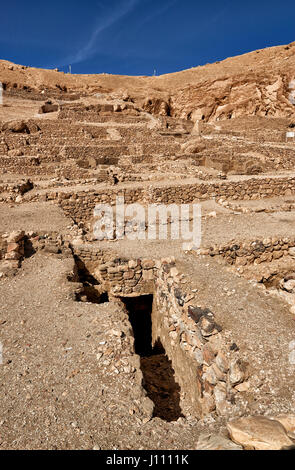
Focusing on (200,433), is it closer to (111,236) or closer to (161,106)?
(111,236)

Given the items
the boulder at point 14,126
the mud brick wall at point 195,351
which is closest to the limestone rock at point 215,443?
the mud brick wall at point 195,351

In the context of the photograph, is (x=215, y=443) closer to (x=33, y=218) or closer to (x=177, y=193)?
(x=33, y=218)

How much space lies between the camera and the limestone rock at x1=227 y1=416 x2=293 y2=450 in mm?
2006

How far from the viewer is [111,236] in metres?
8.05

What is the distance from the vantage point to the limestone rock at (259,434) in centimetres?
201

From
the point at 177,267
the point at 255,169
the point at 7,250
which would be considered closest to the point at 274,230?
the point at 177,267

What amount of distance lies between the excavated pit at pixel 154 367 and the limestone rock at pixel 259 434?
134cm

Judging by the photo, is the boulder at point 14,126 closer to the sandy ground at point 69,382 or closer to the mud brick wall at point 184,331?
the mud brick wall at point 184,331

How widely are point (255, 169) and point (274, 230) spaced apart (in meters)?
8.47

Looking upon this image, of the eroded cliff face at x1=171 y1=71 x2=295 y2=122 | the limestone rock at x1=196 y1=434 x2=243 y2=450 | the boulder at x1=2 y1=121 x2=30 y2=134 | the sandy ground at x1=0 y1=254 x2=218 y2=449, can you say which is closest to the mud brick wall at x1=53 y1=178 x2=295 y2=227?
the sandy ground at x1=0 y1=254 x2=218 y2=449

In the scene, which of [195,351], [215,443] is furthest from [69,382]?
[195,351]

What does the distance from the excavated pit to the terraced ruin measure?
0.03m

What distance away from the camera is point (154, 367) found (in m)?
5.57

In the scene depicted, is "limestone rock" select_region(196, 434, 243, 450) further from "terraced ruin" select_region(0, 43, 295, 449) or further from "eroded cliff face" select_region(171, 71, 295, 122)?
"eroded cliff face" select_region(171, 71, 295, 122)
